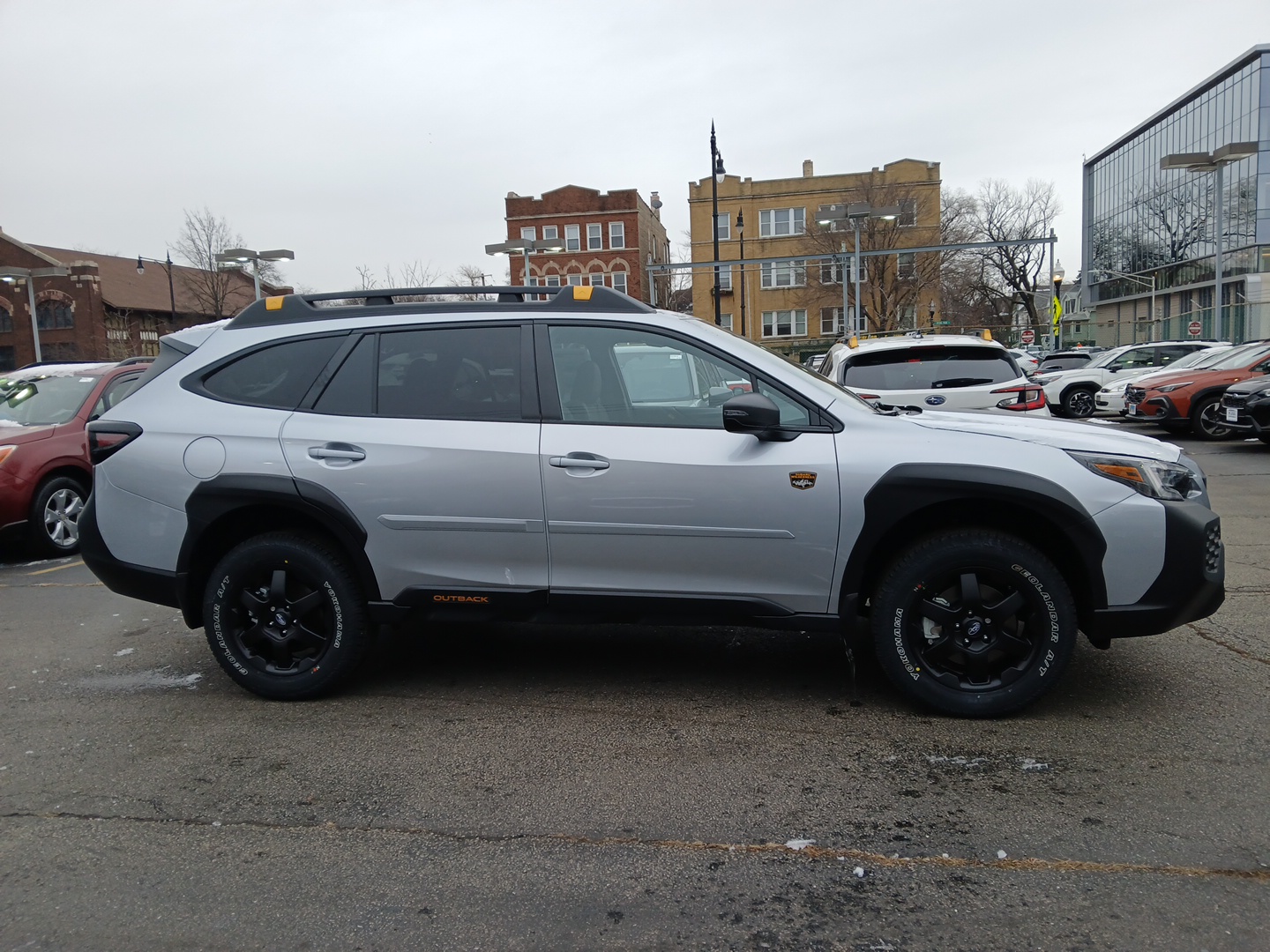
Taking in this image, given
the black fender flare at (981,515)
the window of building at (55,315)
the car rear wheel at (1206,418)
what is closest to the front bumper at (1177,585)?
the black fender flare at (981,515)

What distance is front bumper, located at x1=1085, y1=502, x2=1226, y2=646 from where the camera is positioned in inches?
151

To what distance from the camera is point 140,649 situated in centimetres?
555

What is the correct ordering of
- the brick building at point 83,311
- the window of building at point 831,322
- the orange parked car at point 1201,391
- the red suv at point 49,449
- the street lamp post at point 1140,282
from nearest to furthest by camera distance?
the red suv at point 49,449 → the orange parked car at point 1201,391 → the street lamp post at point 1140,282 → the window of building at point 831,322 → the brick building at point 83,311

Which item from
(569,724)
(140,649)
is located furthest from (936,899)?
(140,649)

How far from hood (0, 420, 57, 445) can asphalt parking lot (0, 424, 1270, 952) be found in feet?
12.3

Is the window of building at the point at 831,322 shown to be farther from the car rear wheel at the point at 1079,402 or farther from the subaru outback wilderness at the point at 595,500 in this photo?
the subaru outback wilderness at the point at 595,500

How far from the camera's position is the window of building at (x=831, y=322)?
55.8m

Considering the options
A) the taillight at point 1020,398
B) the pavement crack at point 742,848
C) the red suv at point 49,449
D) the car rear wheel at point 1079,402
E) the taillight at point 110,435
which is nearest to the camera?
the pavement crack at point 742,848

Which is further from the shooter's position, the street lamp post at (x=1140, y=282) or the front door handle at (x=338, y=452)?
the street lamp post at (x=1140, y=282)

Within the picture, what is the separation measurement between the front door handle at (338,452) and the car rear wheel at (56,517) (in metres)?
5.21

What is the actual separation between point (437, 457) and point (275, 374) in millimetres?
958

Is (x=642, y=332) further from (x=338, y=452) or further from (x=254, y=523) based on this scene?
(x=254, y=523)

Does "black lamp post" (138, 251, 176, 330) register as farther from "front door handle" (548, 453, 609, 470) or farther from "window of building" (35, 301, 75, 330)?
"front door handle" (548, 453, 609, 470)

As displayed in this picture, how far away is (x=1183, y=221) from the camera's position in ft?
185
